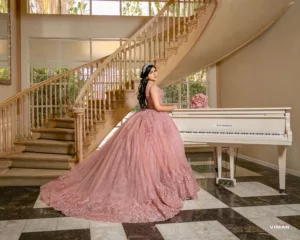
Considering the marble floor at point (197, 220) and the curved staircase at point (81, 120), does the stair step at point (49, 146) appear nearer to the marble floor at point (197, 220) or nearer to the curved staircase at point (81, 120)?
the curved staircase at point (81, 120)

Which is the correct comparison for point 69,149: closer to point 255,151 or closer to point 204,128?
point 204,128

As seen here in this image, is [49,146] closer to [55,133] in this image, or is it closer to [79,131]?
[55,133]

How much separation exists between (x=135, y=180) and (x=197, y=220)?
618 mm

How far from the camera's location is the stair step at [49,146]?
15.6ft

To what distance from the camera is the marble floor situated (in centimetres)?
243

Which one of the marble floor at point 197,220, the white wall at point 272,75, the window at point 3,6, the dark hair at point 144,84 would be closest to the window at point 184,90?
the white wall at point 272,75

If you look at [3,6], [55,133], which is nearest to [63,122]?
[55,133]

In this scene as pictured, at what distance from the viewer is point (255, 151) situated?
19.1 feet

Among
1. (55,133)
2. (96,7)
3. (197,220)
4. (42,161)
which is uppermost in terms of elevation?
(96,7)

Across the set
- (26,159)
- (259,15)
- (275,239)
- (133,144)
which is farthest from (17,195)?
(259,15)

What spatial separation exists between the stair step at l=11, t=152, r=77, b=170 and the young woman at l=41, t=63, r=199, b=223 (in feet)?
3.02

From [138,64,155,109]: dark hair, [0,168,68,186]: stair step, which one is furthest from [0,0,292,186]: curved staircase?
[138,64,155,109]: dark hair

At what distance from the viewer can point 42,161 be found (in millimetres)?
4570

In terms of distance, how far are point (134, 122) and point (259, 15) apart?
9.34ft
